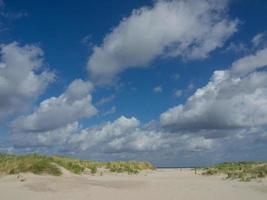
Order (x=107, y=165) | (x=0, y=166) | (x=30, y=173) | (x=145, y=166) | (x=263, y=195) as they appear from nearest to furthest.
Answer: (x=263, y=195) < (x=30, y=173) < (x=0, y=166) < (x=107, y=165) < (x=145, y=166)

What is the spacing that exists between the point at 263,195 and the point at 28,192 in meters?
9.56

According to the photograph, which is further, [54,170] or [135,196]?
[54,170]

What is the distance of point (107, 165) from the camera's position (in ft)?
147

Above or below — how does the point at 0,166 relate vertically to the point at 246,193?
above

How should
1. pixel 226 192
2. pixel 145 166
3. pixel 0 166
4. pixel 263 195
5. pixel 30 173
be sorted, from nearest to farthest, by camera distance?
1. pixel 263 195
2. pixel 226 192
3. pixel 30 173
4. pixel 0 166
5. pixel 145 166

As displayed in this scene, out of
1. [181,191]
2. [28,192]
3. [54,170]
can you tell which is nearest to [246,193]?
[181,191]

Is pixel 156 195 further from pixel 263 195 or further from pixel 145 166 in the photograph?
pixel 145 166

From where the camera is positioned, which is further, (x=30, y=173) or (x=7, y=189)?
(x=30, y=173)

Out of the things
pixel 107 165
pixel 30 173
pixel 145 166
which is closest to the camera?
pixel 30 173

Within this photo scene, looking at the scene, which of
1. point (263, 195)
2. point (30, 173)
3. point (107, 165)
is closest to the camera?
point (263, 195)

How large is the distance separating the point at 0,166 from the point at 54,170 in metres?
4.41

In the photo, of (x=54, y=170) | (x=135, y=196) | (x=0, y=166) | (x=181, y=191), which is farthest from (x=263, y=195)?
(x=0, y=166)

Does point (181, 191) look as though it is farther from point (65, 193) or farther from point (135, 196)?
point (65, 193)

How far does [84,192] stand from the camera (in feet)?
52.3
